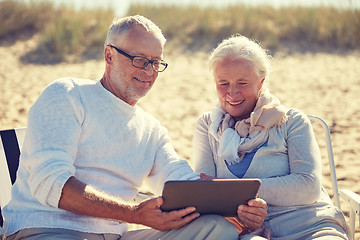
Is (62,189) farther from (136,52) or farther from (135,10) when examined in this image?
(135,10)

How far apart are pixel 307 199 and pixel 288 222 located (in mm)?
182

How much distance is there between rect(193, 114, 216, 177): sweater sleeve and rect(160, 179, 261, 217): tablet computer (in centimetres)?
73

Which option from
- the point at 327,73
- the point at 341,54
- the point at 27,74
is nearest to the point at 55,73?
the point at 27,74

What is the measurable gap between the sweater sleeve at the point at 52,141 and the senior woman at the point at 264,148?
960 mm

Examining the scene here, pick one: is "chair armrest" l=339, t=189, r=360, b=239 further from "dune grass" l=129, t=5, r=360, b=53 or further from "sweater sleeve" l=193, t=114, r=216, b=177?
"dune grass" l=129, t=5, r=360, b=53

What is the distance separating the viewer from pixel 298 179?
2.73 metres

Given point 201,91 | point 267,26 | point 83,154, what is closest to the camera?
point 83,154

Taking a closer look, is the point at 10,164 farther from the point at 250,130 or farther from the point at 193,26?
the point at 193,26

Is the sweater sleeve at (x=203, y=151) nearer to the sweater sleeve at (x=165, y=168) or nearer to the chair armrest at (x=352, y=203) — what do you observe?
the sweater sleeve at (x=165, y=168)

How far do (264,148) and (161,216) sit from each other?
90 cm

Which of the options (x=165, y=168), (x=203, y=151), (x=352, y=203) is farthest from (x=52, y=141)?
(x=352, y=203)

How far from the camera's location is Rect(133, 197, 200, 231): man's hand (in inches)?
89.7

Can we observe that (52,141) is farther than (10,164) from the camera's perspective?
No

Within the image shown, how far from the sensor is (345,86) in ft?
33.2
